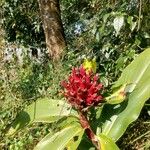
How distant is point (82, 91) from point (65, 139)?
0.78ft

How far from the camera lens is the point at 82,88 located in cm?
176

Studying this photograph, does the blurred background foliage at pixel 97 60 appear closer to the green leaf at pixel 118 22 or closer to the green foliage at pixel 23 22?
the green leaf at pixel 118 22

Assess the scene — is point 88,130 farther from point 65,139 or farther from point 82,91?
point 82,91

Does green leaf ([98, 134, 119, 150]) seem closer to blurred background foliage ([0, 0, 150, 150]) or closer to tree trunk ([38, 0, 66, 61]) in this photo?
blurred background foliage ([0, 0, 150, 150])

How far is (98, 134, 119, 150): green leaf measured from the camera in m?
1.80

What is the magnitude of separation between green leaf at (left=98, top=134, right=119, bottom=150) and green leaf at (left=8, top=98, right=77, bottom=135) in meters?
0.20

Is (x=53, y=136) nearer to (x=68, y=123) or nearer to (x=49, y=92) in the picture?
(x=68, y=123)

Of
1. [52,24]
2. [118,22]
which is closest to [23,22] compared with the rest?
[52,24]

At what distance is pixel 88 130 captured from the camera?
189 cm

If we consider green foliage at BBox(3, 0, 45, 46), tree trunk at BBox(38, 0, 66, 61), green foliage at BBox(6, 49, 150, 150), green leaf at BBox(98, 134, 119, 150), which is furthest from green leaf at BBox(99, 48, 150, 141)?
green foliage at BBox(3, 0, 45, 46)

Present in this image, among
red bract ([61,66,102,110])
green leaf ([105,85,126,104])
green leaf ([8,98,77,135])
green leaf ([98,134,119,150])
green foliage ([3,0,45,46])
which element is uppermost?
red bract ([61,66,102,110])

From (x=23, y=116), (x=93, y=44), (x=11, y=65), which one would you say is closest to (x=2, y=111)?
(x=93, y=44)

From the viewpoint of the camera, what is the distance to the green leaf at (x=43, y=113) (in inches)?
79.3

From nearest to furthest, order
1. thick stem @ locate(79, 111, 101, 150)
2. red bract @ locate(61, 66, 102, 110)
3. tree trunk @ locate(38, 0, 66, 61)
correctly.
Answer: red bract @ locate(61, 66, 102, 110), thick stem @ locate(79, 111, 101, 150), tree trunk @ locate(38, 0, 66, 61)
